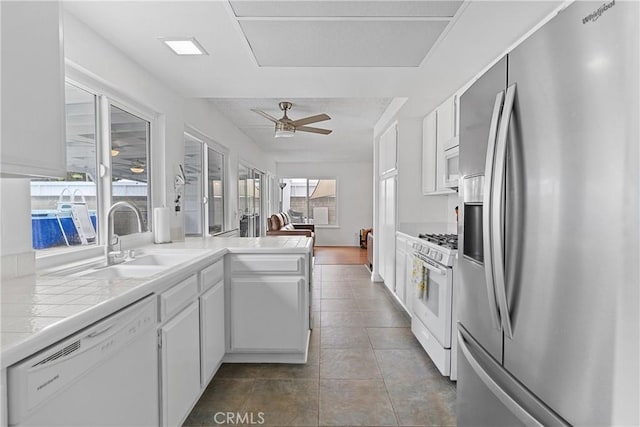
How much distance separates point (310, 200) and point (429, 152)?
6822 millimetres

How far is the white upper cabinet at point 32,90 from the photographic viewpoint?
1.04m

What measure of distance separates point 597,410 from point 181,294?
1657mm

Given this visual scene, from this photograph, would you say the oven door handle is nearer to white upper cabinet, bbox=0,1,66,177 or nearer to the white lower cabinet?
the white lower cabinet

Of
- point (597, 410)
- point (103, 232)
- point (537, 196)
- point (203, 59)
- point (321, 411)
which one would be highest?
point (203, 59)

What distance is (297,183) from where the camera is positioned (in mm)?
10336

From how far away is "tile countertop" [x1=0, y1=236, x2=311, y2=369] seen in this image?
2.79 feet

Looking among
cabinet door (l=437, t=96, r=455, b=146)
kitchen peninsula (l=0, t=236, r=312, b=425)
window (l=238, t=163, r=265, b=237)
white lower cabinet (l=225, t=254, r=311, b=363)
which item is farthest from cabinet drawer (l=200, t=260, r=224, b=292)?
window (l=238, t=163, r=265, b=237)

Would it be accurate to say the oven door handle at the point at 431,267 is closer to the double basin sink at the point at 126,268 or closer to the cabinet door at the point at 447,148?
the cabinet door at the point at 447,148

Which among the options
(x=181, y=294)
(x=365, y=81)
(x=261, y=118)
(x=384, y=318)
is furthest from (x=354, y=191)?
(x=181, y=294)

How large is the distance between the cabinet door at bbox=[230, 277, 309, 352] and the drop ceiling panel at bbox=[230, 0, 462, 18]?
5.56 feet

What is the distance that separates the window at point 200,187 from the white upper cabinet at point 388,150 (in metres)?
2.28

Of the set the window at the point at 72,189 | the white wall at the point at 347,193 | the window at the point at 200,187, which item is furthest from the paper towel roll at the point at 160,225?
the white wall at the point at 347,193

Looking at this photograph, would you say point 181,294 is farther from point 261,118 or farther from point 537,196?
point 261,118

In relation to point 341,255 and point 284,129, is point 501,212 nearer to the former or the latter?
point 284,129
